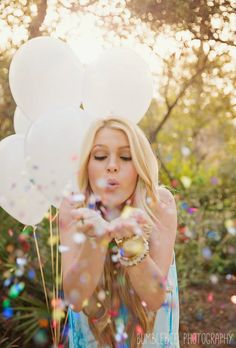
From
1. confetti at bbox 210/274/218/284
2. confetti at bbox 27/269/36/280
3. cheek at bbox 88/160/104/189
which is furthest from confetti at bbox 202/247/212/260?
cheek at bbox 88/160/104/189

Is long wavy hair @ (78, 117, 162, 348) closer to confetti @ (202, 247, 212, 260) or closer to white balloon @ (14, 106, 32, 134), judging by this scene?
white balloon @ (14, 106, 32, 134)

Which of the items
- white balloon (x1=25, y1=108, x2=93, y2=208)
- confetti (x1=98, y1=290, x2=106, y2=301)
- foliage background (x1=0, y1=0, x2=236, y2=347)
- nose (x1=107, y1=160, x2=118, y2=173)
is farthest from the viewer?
foliage background (x1=0, y1=0, x2=236, y2=347)

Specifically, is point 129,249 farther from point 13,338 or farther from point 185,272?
point 185,272

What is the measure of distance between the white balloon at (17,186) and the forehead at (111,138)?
0.78 meters

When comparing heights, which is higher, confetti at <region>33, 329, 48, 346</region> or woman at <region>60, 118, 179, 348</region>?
woman at <region>60, 118, 179, 348</region>

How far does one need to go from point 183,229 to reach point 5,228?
2154 millimetres

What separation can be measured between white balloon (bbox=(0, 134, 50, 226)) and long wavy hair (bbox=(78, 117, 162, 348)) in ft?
2.40

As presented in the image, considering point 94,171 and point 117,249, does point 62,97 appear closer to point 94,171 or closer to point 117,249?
point 94,171

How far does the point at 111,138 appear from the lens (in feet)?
6.84

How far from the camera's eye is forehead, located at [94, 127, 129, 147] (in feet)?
6.82

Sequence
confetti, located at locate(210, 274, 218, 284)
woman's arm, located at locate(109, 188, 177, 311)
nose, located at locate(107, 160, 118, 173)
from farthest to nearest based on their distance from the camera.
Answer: confetti, located at locate(210, 274, 218, 284), nose, located at locate(107, 160, 118, 173), woman's arm, located at locate(109, 188, 177, 311)

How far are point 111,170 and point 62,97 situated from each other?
70cm

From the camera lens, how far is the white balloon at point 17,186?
2.76 m

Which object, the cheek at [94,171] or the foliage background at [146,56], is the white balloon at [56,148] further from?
the foliage background at [146,56]
